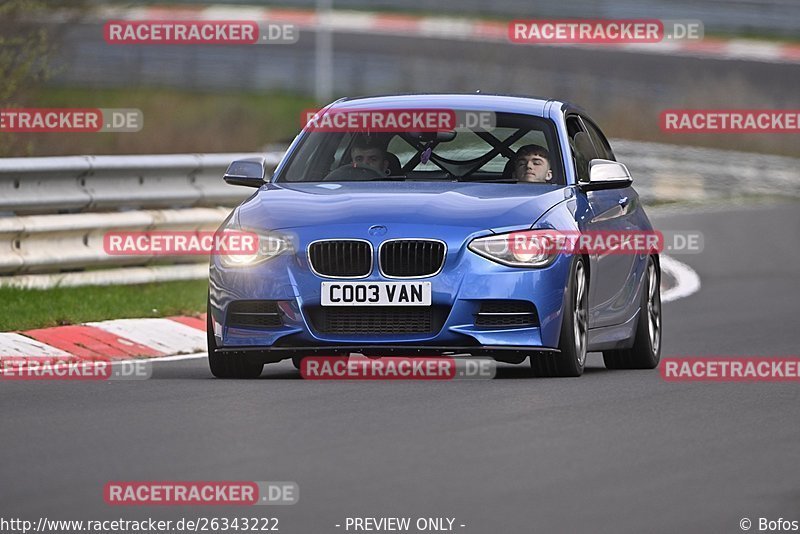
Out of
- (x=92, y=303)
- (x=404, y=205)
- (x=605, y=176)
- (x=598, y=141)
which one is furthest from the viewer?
(x=92, y=303)

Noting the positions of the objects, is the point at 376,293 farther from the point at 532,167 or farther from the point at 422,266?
the point at 532,167

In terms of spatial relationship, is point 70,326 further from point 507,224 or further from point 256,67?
point 256,67

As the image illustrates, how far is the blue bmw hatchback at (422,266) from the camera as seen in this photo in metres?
10.5

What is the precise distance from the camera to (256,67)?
49094 millimetres

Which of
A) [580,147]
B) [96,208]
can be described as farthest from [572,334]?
[96,208]

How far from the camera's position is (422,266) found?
34.7ft

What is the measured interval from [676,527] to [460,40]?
4718 centimetres

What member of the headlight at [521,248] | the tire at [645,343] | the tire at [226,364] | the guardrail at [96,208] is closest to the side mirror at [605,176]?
the headlight at [521,248]

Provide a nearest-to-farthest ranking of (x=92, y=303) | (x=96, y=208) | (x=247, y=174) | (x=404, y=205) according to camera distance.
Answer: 1. (x=404, y=205)
2. (x=247, y=174)
3. (x=92, y=303)
4. (x=96, y=208)

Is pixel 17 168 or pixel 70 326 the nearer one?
pixel 70 326

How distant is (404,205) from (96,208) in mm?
6130

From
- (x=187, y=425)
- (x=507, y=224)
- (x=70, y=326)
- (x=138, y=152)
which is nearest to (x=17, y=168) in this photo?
(x=70, y=326)

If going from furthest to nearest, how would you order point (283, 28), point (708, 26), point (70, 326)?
point (708, 26) < point (283, 28) < point (70, 326)

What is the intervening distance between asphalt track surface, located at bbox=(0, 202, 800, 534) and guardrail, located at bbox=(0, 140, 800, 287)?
363 centimetres
